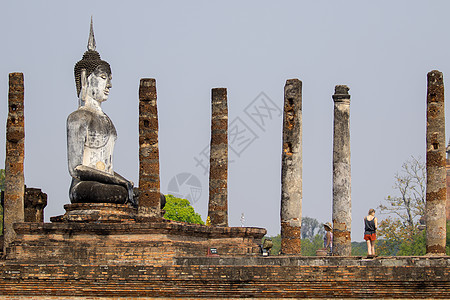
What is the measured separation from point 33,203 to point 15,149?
2.33m

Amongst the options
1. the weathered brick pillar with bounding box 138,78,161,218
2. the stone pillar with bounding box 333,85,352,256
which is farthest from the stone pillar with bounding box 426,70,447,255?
the weathered brick pillar with bounding box 138,78,161,218

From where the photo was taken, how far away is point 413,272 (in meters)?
17.7

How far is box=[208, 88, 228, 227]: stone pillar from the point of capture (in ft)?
86.6

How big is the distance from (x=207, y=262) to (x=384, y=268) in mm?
3476

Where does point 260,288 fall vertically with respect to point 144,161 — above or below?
below

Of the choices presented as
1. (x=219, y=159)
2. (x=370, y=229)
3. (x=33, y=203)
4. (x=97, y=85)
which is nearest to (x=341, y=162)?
(x=219, y=159)

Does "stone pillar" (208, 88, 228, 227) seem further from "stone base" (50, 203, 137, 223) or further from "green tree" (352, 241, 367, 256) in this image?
"green tree" (352, 241, 367, 256)

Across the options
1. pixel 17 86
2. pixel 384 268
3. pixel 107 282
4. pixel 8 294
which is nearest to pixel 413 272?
pixel 384 268

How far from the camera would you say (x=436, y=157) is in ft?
72.7

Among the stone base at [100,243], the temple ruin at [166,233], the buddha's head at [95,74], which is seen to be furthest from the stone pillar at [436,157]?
the buddha's head at [95,74]

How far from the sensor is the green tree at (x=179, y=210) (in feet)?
180

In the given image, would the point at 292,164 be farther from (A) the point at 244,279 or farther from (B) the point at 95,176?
(A) the point at 244,279

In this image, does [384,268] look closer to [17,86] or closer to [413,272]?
[413,272]

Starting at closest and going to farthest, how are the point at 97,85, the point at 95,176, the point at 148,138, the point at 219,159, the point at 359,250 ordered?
the point at 148,138 < the point at 95,176 < the point at 97,85 < the point at 219,159 < the point at 359,250
